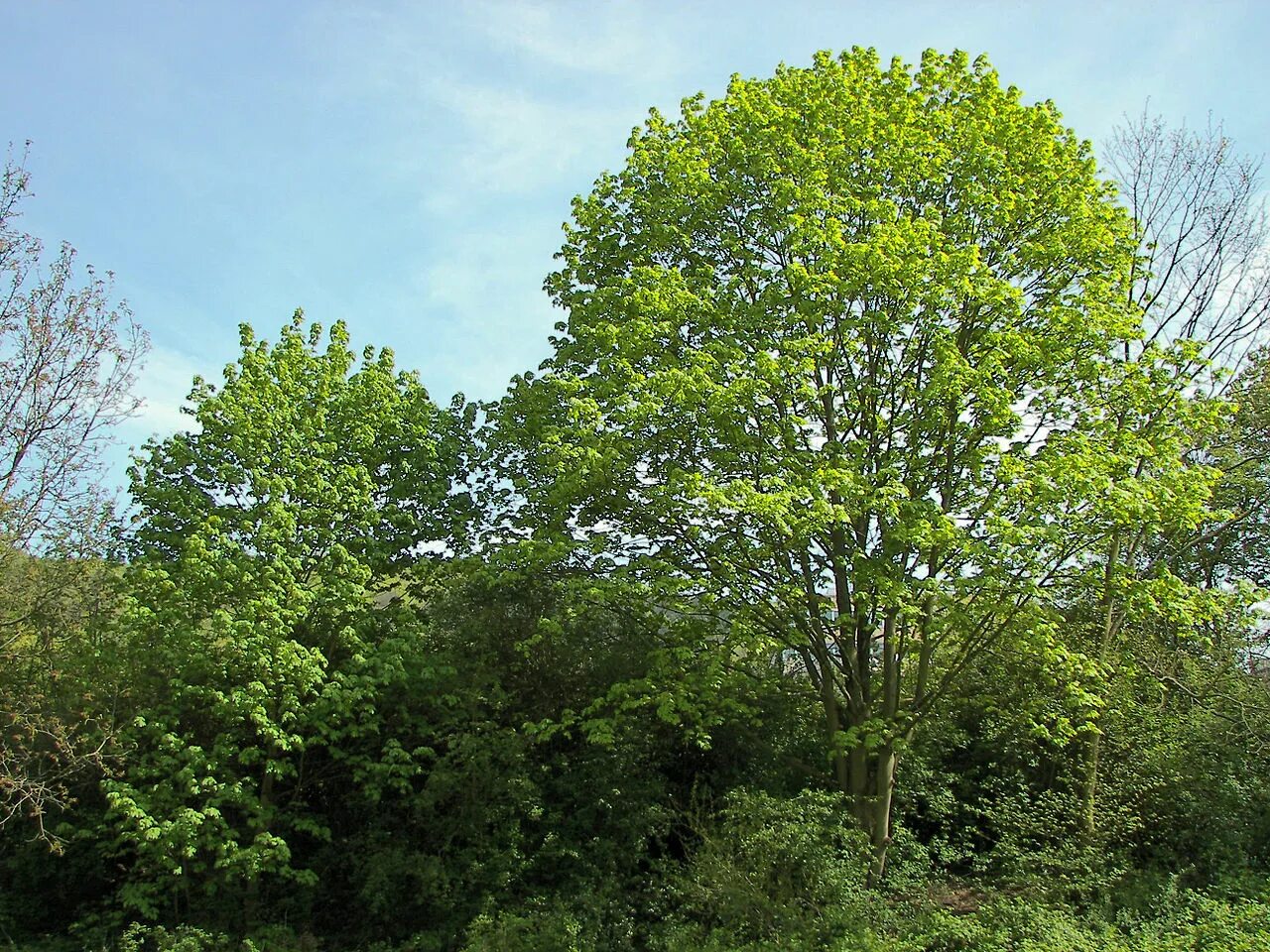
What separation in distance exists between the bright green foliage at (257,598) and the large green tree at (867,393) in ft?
8.34

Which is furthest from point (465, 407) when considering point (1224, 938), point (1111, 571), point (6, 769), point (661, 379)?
point (1224, 938)

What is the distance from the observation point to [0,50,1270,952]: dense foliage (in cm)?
1225

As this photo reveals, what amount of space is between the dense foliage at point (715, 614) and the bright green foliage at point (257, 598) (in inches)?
3.0

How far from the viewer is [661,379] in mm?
12250

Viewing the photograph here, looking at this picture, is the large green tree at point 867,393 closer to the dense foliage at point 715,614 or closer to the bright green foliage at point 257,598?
the dense foliage at point 715,614

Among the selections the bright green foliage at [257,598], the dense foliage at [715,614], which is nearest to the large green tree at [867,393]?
the dense foliage at [715,614]

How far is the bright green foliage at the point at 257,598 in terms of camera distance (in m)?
12.9

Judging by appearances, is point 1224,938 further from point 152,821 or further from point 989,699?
point 152,821

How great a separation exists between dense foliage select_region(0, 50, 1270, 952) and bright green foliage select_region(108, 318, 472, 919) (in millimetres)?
76

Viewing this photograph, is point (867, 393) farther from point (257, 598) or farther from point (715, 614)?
point (257, 598)

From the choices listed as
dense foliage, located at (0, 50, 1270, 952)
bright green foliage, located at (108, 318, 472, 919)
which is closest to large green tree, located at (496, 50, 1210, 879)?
dense foliage, located at (0, 50, 1270, 952)

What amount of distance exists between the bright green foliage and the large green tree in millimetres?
2541

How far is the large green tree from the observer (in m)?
12.2

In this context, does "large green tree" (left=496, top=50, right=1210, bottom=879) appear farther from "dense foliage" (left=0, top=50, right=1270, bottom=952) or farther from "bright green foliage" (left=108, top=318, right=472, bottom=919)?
"bright green foliage" (left=108, top=318, right=472, bottom=919)
